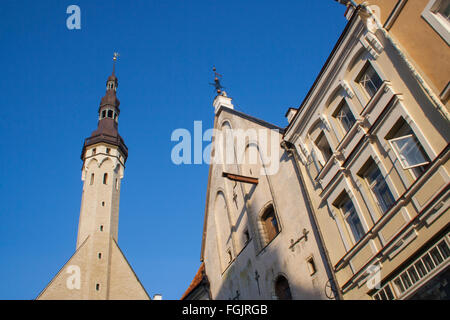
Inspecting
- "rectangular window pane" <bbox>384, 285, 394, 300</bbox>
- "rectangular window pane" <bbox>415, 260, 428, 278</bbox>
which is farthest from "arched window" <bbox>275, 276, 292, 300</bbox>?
"rectangular window pane" <bbox>415, 260, 428, 278</bbox>

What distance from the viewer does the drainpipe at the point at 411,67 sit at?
9.06 meters

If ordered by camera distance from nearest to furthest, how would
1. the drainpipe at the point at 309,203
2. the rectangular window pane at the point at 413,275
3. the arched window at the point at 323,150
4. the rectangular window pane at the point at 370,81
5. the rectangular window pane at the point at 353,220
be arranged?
the rectangular window pane at the point at 413,275
the rectangular window pane at the point at 370,81
the rectangular window pane at the point at 353,220
the drainpipe at the point at 309,203
the arched window at the point at 323,150

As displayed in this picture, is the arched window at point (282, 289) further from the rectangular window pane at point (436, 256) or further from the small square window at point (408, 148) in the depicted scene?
the small square window at point (408, 148)

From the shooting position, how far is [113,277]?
3772 centimetres

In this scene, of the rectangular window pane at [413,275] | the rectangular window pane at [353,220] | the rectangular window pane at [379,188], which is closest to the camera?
the rectangular window pane at [413,275]

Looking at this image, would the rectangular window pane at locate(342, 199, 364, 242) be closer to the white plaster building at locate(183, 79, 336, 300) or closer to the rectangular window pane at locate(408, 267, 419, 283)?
the white plaster building at locate(183, 79, 336, 300)

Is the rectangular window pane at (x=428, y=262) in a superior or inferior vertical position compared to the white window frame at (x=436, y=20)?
inferior

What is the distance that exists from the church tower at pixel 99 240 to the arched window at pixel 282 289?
79.5ft

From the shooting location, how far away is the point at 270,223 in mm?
17594

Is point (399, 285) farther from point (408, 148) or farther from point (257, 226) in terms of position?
point (257, 226)

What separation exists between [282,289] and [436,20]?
11067 millimetres

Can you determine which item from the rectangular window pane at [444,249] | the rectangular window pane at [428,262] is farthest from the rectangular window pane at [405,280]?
the rectangular window pane at [444,249]

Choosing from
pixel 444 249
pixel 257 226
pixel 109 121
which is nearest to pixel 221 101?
pixel 257 226
